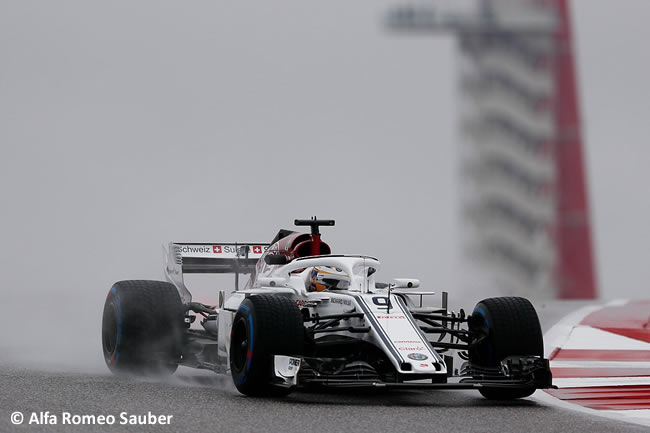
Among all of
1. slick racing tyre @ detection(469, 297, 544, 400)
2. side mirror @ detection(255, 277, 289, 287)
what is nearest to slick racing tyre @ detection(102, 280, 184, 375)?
side mirror @ detection(255, 277, 289, 287)

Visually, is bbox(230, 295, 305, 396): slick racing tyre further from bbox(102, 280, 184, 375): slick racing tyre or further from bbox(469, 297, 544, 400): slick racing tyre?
bbox(102, 280, 184, 375): slick racing tyre

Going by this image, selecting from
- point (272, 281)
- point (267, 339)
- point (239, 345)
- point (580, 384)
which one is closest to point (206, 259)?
point (272, 281)

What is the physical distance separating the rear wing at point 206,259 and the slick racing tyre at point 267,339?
342 centimetres

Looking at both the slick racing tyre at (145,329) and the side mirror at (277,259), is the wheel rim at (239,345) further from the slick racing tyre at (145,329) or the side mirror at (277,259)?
the slick racing tyre at (145,329)

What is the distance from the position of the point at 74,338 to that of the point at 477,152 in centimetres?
4610

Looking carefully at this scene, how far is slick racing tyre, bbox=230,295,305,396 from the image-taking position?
9633mm

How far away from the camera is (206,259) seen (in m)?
13.4

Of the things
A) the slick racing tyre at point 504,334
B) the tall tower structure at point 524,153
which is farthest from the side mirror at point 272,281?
the tall tower structure at point 524,153

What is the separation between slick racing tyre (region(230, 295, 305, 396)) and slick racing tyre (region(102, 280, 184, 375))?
2.09 metres

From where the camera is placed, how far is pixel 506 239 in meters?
59.9

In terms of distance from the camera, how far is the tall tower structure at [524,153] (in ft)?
184

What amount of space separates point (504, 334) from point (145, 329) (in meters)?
3.53

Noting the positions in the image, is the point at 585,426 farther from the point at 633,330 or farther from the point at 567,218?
the point at 567,218

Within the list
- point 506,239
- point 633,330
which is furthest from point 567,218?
point 633,330
